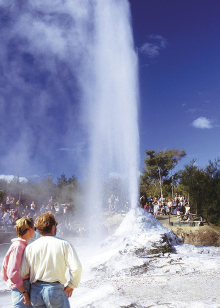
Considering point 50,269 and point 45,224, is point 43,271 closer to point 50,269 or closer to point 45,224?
point 50,269

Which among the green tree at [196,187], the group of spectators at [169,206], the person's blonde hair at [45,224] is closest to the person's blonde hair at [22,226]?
the person's blonde hair at [45,224]

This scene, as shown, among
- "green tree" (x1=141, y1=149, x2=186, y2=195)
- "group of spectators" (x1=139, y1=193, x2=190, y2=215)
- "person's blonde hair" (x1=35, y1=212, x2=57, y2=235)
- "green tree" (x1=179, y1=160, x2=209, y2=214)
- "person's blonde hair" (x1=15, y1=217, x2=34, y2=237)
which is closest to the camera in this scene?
"person's blonde hair" (x1=35, y1=212, x2=57, y2=235)

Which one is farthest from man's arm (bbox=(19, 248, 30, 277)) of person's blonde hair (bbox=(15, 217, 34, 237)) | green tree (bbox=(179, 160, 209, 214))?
green tree (bbox=(179, 160, 209, 214))

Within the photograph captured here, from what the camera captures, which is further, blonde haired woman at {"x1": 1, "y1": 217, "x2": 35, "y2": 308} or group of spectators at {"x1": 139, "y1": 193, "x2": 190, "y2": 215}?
group of spectators at {"x1": 139, "y1": 193, "x2": 190, "y2": 215}

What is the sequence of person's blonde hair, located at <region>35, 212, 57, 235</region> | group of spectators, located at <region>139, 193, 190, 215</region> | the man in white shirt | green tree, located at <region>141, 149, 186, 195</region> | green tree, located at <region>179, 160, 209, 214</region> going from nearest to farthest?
the man in white shirt < person's blonde hair, located at <region>35, 212, 57, 235</region> < group of spectators, located at <region>139, 193, 190, 215</region> < green tree, located at <region>179, 160, 209, 214</region> < green tree, located at <region>141, 149, 186, 195</region>

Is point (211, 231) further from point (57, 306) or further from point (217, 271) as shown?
point (57, 306)

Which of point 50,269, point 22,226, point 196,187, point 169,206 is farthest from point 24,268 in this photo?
point 196,187

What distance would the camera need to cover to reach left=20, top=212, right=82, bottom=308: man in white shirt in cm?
184

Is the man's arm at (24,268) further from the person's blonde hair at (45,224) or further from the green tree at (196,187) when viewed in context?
the green tree at (196,187)

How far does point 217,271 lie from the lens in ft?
14.5

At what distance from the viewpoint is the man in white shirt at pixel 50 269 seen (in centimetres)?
184

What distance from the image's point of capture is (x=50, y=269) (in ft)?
6.11

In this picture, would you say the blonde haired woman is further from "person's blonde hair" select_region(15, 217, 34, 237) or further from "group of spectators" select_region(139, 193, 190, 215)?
"group of spectators" select_region(139, 193, 190, 215)

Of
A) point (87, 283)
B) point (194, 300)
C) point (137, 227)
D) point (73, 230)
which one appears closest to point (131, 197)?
point (137, 227)
